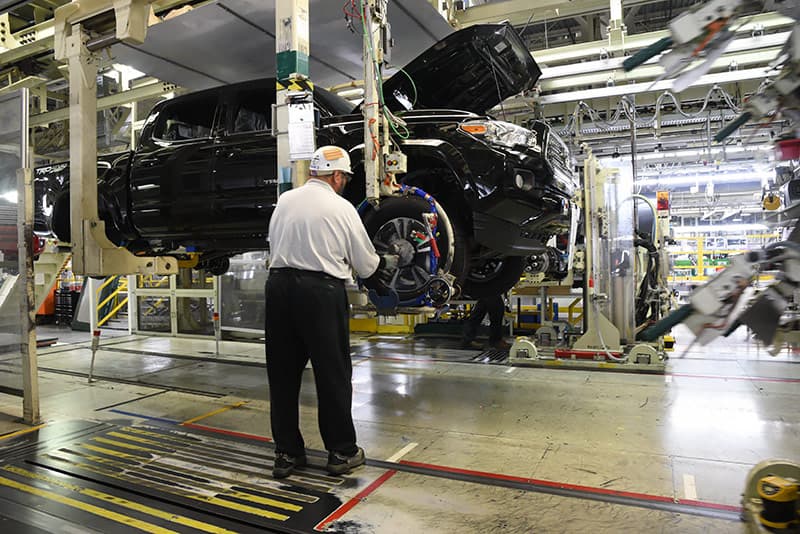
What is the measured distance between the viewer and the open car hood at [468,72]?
12.9 ft

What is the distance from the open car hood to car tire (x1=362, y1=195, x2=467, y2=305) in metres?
1.15

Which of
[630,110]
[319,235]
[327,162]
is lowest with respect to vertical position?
[319,235]

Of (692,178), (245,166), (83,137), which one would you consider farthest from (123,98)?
(692,178)

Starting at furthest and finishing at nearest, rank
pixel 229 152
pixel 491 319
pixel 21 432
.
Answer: pixel 491 319, pixel 229 152, pixel 21 432

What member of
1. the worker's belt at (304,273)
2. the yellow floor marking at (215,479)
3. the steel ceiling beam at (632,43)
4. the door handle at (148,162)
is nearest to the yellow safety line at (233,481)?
the yellow floor marking at (215,479)

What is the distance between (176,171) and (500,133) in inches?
104

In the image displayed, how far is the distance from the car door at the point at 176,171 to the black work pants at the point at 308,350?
1.99m

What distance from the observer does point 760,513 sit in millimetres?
1815

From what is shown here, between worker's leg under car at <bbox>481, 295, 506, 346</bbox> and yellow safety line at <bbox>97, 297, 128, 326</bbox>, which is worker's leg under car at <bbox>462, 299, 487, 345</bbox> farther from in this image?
yellow safety line at <bbox>97, 297, 128, 326</bbox>

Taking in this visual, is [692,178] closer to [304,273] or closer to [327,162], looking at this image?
[327,162]

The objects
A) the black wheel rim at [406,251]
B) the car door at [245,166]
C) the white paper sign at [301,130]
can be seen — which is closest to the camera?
the white paper sign at [301,130]

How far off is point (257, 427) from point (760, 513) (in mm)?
2818

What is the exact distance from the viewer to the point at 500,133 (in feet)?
11.4

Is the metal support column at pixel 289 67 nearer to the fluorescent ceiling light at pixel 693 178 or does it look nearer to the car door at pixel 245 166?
the car door at pixel 245 166
